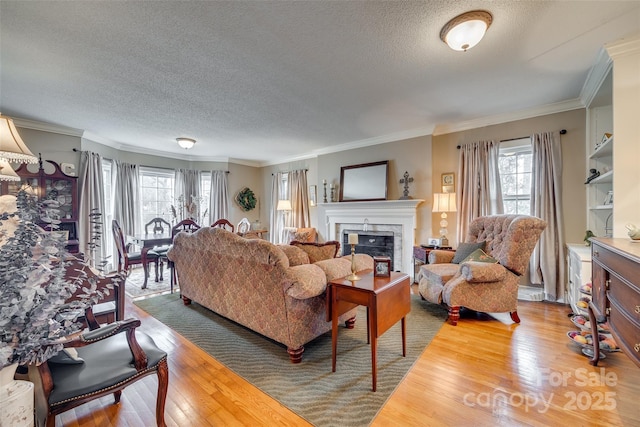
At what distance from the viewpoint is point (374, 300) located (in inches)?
67.6

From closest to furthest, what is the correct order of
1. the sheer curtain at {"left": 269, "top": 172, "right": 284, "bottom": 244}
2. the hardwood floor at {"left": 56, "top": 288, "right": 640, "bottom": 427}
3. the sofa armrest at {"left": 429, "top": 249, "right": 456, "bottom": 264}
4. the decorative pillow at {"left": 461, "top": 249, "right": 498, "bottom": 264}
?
the hardwood floor at {"left": 56, "top": 288, "right": 640, "bottom": 427}
the decorative pillow at {"left": 461, "top": 249, "right": 498, "bottom": 264}
the sofa armrest at {"left": 429, "top": 249, "right": 456, "bottom": 264}
the sheer curtain at {"left": 269, "top": 172, "right": 284, "bottom": 244}

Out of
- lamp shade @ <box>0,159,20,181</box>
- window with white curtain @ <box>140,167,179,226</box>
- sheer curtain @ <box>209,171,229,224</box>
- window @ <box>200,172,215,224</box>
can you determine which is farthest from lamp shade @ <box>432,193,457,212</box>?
window with white curtain @ <box>140,167,179,226</box>

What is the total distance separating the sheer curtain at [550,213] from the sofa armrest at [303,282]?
3.22 m

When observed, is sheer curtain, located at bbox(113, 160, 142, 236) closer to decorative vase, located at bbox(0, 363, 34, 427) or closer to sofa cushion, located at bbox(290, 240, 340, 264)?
sofa cushion, located at bbox(290, 240, 340, 264)

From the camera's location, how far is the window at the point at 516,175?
3.72m

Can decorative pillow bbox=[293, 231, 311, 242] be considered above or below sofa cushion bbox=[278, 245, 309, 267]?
below

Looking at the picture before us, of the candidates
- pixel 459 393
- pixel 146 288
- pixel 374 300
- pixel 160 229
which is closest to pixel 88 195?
pixel 160 229

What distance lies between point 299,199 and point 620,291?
541 centimetres

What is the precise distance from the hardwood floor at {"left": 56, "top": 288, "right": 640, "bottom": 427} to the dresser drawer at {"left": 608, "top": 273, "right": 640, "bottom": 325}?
758 mm

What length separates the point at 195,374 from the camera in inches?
76.7

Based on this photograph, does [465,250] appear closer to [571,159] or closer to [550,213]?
[550,213]

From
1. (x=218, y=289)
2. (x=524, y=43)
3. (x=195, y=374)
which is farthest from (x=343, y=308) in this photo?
(x=524, y=43)

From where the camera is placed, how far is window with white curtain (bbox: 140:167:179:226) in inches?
228

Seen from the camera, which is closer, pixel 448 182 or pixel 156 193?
pixel 448 182
